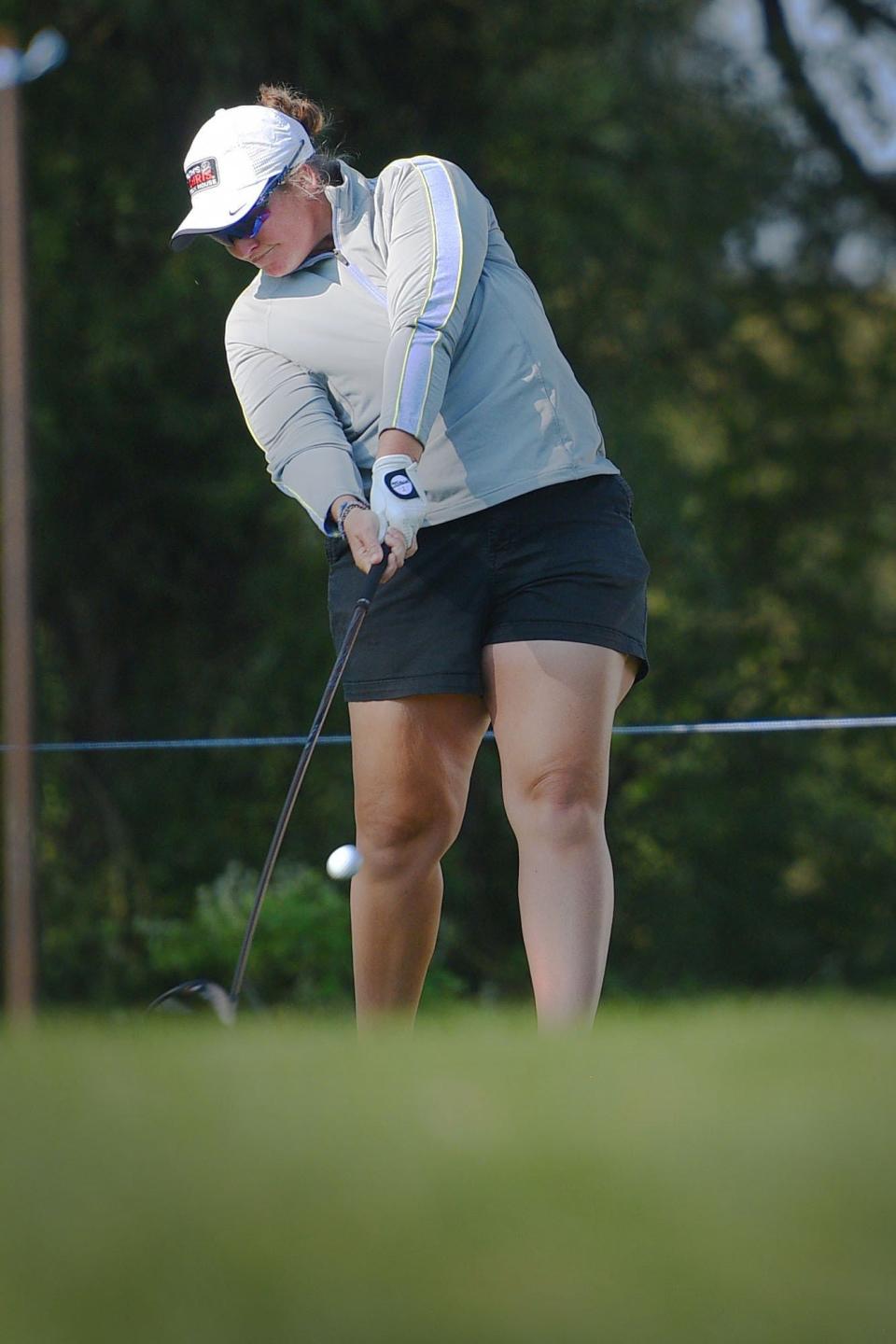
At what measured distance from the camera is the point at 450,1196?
126 centimetres

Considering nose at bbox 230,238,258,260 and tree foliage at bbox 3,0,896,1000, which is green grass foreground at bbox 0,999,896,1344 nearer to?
nose at bbox 230,238,258,260

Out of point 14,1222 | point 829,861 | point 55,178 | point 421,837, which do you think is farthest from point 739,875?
point 14,1222

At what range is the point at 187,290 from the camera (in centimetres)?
810

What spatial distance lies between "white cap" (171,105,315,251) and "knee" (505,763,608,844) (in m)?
0.95

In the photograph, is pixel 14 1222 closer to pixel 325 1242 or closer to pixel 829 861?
pixel 325 1242

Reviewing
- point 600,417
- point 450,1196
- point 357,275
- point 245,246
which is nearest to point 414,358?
point 357,275

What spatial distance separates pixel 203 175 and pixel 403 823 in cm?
102

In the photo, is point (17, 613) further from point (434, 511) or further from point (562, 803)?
point (562, 803)

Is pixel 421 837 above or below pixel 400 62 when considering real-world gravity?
below

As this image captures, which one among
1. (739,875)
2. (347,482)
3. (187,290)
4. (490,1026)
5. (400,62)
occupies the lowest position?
(739,875)

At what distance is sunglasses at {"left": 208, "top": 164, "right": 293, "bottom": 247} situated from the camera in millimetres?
2975

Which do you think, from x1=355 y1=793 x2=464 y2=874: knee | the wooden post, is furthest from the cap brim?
x1=355 y1=793 x2=464 y2=874: knee

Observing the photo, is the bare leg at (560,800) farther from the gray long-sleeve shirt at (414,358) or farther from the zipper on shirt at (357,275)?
the zipper on shirt at (357,275)

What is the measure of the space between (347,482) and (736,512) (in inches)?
292
